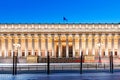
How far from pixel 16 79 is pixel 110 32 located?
234ft

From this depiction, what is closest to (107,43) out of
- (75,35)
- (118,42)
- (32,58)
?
(118,42)

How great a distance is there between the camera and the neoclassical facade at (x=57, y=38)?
93.6 metres

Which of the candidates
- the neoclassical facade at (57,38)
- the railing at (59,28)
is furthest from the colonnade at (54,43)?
the railing at (59,28)

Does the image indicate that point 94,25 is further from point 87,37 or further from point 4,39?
point 4,39

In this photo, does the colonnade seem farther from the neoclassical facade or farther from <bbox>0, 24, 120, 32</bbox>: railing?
<bbox>0, 24, 120, 32</bbox>: railing

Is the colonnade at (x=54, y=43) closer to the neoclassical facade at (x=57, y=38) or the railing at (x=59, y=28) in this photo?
the neoclassical facade at (x=57, y=38)

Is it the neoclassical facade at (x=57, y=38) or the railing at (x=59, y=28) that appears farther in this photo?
the railing at (x=59, y=28)

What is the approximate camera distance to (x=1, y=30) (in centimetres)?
9356

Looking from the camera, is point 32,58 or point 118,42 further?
point 118,42

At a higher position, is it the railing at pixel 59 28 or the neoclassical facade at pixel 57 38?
the railing at pixel 59 28

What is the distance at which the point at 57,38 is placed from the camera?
313ft

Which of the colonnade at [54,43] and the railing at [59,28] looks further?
the railing at [59,28]

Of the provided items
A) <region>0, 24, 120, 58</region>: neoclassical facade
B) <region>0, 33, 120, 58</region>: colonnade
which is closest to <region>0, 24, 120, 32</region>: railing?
<region>0, 24, 120, 58</region>: neoclassical facade

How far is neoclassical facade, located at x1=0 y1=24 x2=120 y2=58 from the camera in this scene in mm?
93625
